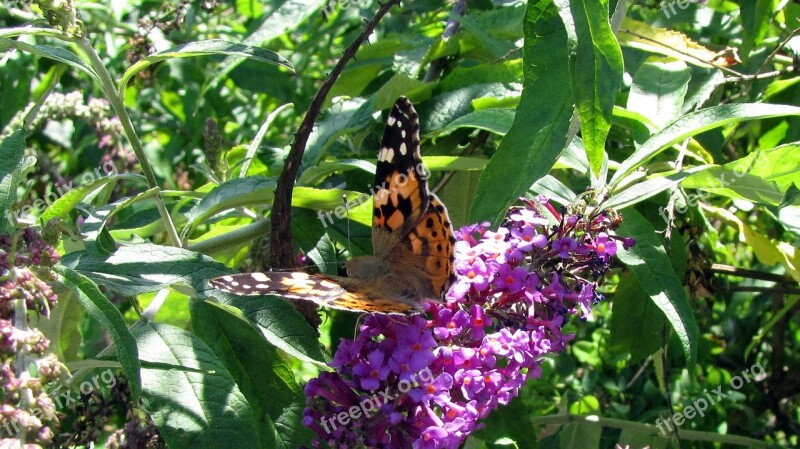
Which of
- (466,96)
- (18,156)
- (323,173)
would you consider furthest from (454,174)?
(18,156)

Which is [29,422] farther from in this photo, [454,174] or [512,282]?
[454,174]

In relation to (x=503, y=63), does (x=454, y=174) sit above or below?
below

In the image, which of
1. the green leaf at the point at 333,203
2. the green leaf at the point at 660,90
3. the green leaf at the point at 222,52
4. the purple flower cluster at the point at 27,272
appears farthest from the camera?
the green leaf at the point at 660,90

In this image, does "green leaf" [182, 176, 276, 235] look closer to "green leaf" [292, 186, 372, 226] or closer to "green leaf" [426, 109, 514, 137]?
"green leaf" [292, 186, 372, 226]

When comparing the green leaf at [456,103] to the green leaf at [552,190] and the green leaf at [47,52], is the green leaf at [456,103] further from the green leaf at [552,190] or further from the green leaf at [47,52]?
the green leaf at [47,52]

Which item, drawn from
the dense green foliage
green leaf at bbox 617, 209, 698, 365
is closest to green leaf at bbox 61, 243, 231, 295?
the dense green foliage

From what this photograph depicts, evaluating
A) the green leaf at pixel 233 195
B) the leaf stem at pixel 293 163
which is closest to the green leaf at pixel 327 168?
the green leaf at pixel 233 195
